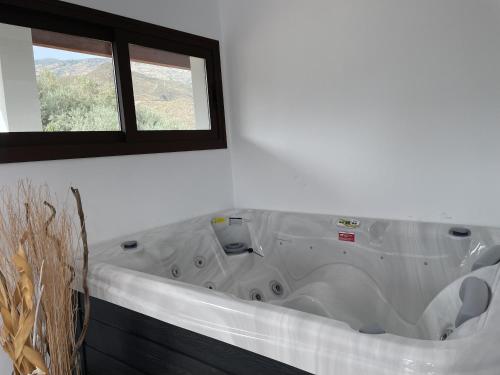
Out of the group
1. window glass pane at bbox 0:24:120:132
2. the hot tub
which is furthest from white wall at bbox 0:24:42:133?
the hot tub

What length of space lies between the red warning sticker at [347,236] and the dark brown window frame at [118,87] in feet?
3.28

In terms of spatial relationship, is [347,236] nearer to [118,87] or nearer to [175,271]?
[175,271]

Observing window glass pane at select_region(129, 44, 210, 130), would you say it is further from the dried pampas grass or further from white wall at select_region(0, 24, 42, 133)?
the dried pampas grass

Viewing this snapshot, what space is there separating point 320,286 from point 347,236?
12.3 inches

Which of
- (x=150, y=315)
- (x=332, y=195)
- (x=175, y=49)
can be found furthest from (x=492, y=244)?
(x=175, y=49)

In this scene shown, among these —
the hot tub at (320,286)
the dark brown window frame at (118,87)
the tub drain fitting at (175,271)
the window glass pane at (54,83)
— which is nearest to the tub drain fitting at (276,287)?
the hot tub at (320,286)

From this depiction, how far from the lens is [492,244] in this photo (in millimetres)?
1622

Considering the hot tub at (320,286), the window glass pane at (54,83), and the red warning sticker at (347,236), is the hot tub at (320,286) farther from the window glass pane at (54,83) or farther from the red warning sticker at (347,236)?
the window glass pane at (54,83)

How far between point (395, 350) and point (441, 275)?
1095mm

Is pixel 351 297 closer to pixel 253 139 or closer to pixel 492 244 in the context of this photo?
pixel 492 244

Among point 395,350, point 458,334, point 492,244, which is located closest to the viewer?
point 395,350

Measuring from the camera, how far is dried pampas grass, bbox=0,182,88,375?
1097mm

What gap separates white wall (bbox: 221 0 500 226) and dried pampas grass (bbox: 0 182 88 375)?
140 centimetres

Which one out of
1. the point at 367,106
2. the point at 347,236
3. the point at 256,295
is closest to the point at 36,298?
the point at 256,295
